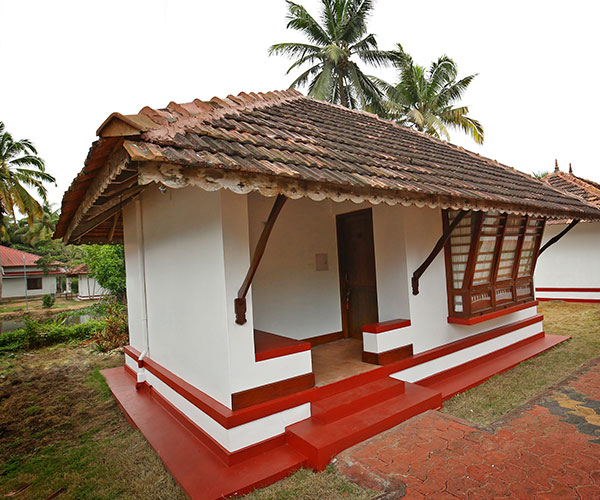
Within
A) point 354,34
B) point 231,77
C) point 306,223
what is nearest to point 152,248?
point 306,223

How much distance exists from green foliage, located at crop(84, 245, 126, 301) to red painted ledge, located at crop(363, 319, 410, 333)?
14.6 m

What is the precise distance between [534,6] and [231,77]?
24.9 metres

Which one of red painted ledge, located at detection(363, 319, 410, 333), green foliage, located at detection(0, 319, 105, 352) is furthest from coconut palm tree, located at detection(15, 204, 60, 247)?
red painted ledge, located at detection(363, 319, 410, 333)

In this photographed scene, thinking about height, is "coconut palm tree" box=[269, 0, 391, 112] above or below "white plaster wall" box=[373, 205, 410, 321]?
above

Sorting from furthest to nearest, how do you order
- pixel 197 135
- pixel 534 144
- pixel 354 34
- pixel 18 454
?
pixel 534 144, pixel 354 34, pixel 18 454, pixel 197 135

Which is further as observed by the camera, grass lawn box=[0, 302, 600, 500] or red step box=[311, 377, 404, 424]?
red step box=[311, 377, 404, 424]

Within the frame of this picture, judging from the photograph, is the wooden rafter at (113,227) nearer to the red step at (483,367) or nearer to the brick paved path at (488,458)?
the brick paved path at (488,458)

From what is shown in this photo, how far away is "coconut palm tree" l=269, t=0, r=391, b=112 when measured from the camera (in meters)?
19.3

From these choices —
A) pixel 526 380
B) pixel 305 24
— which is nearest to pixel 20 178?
pixel 305 24

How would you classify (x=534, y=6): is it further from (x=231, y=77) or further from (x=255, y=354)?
(x=231, y=77)

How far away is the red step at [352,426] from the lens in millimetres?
3105

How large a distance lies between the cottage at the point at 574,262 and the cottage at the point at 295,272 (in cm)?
654

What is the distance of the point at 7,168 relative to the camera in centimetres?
2062

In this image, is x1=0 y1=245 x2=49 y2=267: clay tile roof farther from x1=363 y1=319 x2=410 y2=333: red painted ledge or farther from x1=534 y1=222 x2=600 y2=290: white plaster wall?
x1=534 y1=222 x2=600 y2=290: white plaster wall
